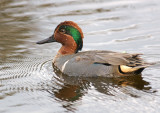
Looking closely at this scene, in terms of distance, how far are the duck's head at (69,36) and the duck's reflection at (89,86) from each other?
78cm

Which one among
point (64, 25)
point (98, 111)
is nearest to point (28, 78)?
point (64, 25)

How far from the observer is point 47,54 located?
9273 mm

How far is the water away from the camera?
245 inches

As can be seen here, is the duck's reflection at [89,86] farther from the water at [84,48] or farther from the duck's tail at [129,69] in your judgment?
the duck's tail at [129,69]

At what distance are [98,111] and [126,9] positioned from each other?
670cm

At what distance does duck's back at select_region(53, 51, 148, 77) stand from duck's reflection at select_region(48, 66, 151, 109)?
120 mm

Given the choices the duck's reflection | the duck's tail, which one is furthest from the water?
the duck's tail

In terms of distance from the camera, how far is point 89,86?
714 centimetres

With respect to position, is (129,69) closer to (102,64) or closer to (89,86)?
(102,64)

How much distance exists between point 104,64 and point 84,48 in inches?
72.9

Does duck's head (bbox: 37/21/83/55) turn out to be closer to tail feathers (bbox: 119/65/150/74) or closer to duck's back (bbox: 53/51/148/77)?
duck's back (bbox: 53/51/148/77)

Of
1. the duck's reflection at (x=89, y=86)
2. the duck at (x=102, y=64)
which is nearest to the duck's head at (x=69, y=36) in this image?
the duck at (x=102, y=64)

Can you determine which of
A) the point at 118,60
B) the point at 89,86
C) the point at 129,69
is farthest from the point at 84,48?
the point at 89,86

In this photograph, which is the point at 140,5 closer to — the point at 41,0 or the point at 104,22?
the point at 104,22
